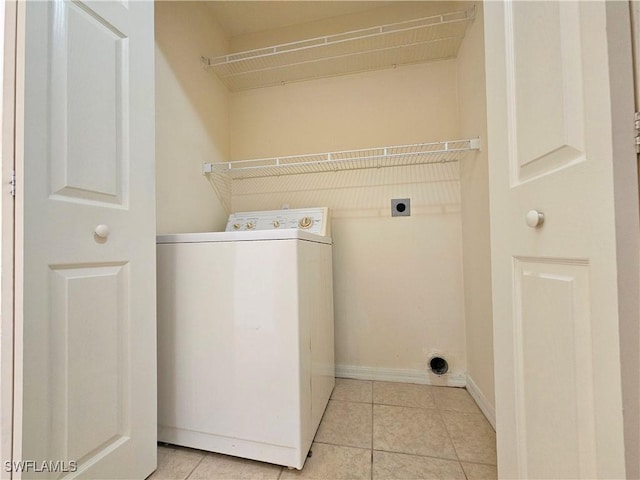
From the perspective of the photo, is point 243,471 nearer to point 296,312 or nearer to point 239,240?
point 296,312

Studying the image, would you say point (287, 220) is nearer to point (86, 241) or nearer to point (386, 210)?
point (386, 210)

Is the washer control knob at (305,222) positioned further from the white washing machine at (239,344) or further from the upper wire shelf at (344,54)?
the upper wire shelf at (344,54)

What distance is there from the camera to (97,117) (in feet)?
2.68

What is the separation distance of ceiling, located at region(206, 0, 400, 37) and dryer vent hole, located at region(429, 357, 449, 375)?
2175mm

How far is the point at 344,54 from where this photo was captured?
1.65 m

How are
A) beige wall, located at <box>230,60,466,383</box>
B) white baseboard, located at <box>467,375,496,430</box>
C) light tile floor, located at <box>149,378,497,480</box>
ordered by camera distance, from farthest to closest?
beige wall, located at <box>230,60,466,383</box> < white baseboard, located at <box>467,375,496,430</box> < light tile floor, located at <box>149,378,497,480</box>

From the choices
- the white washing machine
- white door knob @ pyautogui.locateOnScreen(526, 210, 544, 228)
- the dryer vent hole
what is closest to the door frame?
the white washing machine

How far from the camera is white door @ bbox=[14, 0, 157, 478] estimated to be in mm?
651

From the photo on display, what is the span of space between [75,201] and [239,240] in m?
0.48

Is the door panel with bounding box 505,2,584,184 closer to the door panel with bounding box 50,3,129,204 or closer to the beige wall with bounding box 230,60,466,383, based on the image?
the beige wall with bounding box 230,60,466,383

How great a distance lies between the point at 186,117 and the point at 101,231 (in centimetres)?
94

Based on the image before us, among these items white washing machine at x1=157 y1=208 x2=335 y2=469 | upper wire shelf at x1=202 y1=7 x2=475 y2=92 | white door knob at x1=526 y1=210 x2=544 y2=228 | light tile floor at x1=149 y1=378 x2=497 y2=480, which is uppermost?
upper wire shelf at x1=202 y1=7 x2=475 y2=92

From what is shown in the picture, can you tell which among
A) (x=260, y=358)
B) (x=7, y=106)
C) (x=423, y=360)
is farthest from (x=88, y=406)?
(x=423, y=360)

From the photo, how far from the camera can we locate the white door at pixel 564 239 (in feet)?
1.35
